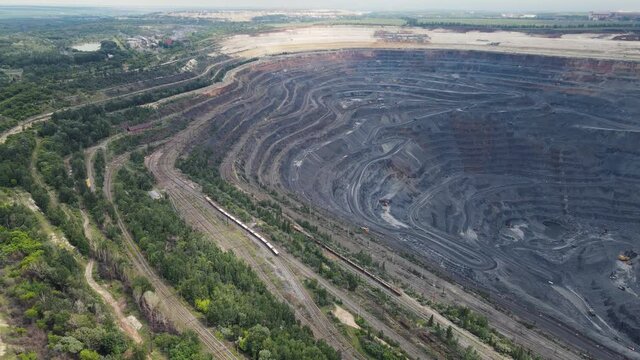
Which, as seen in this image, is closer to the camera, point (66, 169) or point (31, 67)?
point (66, 169)

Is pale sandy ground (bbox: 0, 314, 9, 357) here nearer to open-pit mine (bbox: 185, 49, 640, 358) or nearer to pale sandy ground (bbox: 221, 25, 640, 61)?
open-pit mine (bbox: 185, 49, 640, 358)

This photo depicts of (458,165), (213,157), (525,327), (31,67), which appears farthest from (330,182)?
(31,67)

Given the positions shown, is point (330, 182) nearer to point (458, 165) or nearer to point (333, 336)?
point (458, 165)

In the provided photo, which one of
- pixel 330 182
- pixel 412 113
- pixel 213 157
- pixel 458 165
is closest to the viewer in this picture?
pixel 213 157

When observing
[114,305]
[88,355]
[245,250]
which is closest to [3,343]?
[88,355]

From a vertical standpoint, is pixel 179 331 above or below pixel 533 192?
above

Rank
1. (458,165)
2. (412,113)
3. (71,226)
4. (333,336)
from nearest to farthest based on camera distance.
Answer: (333,336) < (71,226) < (458,165) < (412,113)

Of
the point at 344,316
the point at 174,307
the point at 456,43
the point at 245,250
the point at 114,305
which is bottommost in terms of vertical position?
the point at 245,250

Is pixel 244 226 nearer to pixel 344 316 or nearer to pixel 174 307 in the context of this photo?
pixel 174 307

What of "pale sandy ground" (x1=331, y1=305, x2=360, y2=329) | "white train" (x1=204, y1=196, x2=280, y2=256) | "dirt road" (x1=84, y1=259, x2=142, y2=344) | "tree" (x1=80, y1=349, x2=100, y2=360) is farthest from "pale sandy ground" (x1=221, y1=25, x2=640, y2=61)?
"tree" (x1=80, y1=349, x2=100, y2=360)
